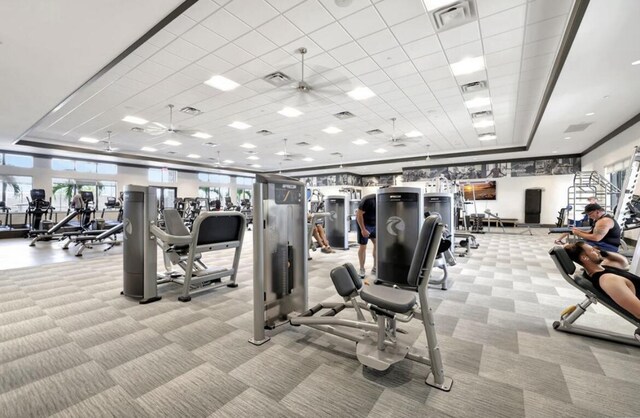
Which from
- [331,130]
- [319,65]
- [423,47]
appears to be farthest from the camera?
[331,130]

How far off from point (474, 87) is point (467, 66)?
1030 millimetres

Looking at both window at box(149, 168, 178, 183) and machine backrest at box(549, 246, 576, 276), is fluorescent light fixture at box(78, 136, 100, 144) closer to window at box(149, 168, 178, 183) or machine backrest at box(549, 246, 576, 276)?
window at box(149, 168, 178, 183)

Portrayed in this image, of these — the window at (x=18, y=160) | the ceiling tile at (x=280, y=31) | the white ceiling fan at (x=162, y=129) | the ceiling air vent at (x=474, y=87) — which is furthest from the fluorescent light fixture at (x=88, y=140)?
the ceiling air vent at (x=474, y=87)

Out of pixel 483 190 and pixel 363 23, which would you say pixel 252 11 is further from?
pixel 483 190

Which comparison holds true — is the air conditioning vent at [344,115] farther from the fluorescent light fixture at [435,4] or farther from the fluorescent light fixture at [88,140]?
the fluorescent light fixture at [88,140]

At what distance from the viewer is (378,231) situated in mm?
3875

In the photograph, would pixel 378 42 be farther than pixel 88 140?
No

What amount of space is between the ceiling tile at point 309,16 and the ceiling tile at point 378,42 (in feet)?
2.40

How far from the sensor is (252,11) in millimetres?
3594

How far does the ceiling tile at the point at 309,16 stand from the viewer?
138 inches

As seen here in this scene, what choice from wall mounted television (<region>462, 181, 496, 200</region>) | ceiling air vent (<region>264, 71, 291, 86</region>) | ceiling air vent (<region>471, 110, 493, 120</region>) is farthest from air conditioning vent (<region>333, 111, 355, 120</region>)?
wall mounted television (<region>462, 181, 496, 200</region>)

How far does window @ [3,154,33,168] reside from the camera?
37.5 feet

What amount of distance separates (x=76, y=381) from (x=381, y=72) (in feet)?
19.1

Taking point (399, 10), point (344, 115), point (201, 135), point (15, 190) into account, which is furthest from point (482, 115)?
point (15, 190)
